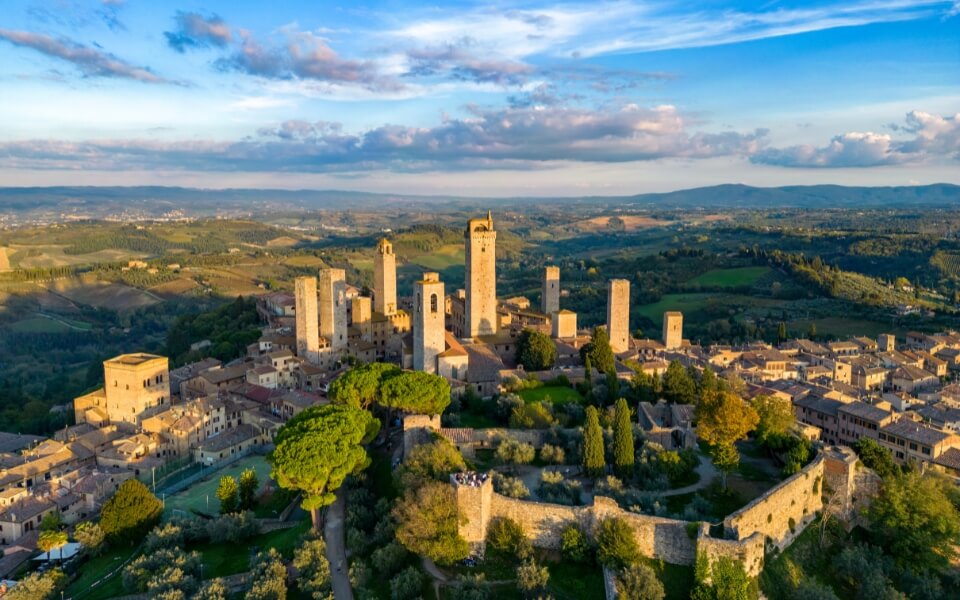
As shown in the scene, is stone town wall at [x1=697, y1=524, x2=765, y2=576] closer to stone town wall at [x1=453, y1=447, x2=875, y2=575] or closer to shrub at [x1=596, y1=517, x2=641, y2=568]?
stone town wall at [x1=453, y1=447, x2=875, y2=575]

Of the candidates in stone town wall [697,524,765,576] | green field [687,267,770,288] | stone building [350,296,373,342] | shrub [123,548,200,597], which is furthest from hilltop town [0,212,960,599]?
green field [687,267,770,288]

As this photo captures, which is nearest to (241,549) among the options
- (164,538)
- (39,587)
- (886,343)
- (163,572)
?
(164,538)

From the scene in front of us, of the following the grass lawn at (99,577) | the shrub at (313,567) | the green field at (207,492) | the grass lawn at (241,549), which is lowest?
the grass lawn at (99,577)

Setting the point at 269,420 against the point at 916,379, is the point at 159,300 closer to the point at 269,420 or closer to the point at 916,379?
the point at 269,420

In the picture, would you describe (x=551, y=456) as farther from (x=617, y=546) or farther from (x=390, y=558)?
(x=390, y=558)

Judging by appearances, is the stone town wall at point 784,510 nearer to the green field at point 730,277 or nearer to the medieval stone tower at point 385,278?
the medieval stone tower at point 385,278

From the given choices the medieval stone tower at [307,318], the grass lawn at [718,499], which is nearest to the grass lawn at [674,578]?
the grass lawn at [718,499]

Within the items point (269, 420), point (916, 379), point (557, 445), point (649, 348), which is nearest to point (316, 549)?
point (557, 445)

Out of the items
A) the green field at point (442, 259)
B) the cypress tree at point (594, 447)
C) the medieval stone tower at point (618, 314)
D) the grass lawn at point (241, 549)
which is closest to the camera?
the cypress tree at point (594, 447)
